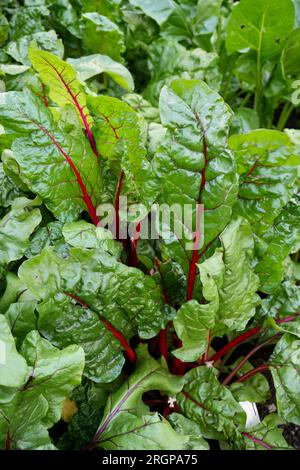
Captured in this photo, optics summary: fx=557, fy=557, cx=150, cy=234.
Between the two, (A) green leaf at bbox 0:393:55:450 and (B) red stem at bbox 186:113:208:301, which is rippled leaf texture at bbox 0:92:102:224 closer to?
(B) red stem at bbox 186:113:208:301

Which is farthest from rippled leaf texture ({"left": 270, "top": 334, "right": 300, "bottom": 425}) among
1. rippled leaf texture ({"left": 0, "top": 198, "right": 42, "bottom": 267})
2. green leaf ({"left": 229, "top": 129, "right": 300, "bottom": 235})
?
rippled leaf texture ({"left": 0, "top": 198, "right": 42, "bottom": 267})

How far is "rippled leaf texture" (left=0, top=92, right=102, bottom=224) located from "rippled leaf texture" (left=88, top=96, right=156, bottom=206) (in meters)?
0.05

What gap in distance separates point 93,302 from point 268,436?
0.42 meters

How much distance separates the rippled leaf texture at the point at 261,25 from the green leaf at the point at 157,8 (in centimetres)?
24

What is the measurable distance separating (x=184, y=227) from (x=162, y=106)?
204 mm

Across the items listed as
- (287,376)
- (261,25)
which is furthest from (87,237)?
(261,25)

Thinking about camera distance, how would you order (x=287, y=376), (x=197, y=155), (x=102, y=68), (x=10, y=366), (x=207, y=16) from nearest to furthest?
(x=10, y=366), (x=197, y=155), (x=287, y=376), (x=102, y=68), (x=207, y=16)

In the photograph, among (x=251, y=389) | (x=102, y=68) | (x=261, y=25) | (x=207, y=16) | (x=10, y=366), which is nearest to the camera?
(x=10, y=366)

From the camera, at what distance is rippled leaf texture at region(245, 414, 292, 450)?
101cm

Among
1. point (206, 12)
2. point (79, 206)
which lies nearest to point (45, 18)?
point (206, 12)

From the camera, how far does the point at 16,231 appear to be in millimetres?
992

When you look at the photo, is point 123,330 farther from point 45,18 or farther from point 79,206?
point 45,18

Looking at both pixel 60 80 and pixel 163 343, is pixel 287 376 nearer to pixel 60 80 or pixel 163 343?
pixel 163 343

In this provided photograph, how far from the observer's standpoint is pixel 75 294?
2.93 ft
